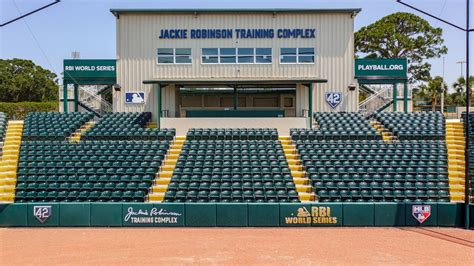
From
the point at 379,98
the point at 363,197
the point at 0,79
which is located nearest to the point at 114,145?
the point at 363,197

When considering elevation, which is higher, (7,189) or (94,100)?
(94,100)

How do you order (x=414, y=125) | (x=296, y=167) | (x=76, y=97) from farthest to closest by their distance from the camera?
(x=76, y=97)
(x=414, y=125)
(x=296, y=167)

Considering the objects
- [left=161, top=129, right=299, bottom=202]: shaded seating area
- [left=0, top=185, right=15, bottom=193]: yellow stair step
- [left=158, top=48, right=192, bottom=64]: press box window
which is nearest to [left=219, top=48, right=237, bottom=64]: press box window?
[left=158, top=48, right=192, bottom=64]: press box window

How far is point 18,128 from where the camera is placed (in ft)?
91.4

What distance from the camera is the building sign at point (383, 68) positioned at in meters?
30.3

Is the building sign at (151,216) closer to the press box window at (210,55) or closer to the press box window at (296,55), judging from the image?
the press box window at (210,55)

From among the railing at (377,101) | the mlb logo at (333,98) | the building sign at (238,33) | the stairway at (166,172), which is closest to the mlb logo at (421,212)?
the stairway at (166,172)

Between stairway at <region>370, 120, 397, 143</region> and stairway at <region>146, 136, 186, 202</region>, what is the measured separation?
11.8m

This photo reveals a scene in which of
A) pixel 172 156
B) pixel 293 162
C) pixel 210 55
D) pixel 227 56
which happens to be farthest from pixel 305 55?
pixel 172 156

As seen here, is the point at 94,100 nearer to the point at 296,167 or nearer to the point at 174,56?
the point at 174,56

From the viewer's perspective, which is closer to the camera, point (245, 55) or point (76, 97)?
point (245, 55)

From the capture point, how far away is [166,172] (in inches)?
899

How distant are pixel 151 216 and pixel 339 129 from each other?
1290 cm

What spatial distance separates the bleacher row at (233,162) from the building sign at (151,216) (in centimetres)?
134
